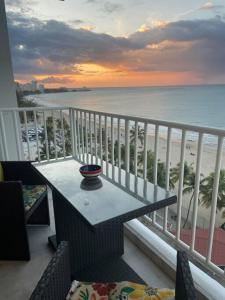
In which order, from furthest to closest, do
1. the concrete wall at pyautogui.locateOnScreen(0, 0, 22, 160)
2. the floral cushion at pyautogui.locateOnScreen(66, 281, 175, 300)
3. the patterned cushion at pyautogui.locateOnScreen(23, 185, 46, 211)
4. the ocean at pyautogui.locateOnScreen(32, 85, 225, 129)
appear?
1. the ocean at pyautogui.locateOnScreen(32, 85, 225, 129)
2. the concrete wall at pyautogui.locateOnScreen(0, 0, 22, 160)
3. the patterned cushion at pyautogui.locateOnScreen(23, 185, 46, 211)
4. the floral cushion at pyautogui.locateOnScreen(66, 281, 175, 300)

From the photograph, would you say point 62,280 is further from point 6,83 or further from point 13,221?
point 6,83

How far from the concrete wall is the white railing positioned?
0.19 m

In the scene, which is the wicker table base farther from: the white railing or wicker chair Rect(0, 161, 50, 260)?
the white railing

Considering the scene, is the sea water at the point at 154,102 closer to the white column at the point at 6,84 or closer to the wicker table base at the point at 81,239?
the white column at the point at 6,84

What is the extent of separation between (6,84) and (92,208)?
2.91m

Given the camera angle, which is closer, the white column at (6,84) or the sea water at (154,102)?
the sea water at (154,102)

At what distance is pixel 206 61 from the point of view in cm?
444

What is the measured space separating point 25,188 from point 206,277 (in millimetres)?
1806

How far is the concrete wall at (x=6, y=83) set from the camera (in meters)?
3.22

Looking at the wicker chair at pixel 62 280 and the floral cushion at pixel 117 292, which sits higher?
the wicker chair at pixel 62 280

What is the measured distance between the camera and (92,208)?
4.09 feet

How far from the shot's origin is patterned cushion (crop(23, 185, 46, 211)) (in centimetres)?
205

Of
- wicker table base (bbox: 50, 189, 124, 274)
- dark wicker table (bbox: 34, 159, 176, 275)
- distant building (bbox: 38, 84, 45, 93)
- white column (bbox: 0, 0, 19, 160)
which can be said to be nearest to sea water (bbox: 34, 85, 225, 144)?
distant building (bbox: 38, 84, 45, 93)

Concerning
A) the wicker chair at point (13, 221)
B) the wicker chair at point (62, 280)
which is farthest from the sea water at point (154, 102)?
the wicker chair at point (13, 221)
